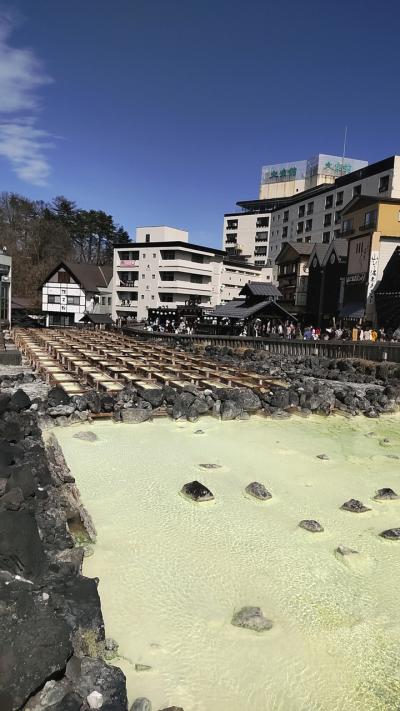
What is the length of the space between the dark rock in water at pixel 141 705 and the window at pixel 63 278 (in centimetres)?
5671

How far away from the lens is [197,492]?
9.07 m

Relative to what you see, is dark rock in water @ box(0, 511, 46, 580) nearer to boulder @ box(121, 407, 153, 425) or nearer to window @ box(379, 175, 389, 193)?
boulder @ box(121, 407, 153, 425)

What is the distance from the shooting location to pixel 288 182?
78750mm

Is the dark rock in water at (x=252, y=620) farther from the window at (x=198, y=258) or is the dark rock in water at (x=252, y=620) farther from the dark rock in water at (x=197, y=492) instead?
the window at (x=198, y=258)

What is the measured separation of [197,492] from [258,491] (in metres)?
1.25

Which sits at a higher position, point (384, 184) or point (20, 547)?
point (384, 184)

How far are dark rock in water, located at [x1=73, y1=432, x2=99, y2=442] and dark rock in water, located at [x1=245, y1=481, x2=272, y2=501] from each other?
4968mm

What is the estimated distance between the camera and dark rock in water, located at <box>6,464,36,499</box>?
7.49 m

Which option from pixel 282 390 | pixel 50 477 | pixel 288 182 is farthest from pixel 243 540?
pixel 288 182

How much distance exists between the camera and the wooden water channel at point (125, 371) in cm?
1886

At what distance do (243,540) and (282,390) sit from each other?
1121 centimetres

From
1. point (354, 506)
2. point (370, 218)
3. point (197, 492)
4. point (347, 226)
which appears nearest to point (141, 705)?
point (197, 492)

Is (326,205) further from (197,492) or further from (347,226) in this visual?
(197,492)

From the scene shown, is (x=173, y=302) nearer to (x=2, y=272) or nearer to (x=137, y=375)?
(x=2, y=272)
